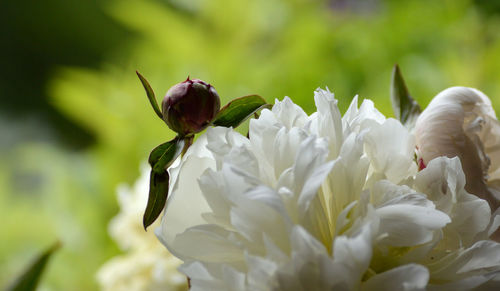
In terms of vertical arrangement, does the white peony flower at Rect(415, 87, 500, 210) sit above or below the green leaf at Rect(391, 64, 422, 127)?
below

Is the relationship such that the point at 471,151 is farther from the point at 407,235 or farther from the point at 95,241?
the point at 95,241

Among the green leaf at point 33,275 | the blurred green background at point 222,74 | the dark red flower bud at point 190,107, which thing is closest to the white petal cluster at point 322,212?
the dark red flower bud at point 190,107

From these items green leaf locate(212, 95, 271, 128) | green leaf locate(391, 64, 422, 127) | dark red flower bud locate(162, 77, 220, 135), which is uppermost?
dark red flower bud locate(162, 77, 220, 135)

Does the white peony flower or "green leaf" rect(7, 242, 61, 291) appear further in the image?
"green leaf" rect(7, 242, 61, 291)

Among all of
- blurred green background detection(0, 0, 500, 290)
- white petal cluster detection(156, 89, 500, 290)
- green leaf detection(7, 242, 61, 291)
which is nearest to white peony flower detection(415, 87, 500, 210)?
white petal cluster detection(156, 89, 500, 290)

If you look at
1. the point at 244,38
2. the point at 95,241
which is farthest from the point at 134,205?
the point at 244,38

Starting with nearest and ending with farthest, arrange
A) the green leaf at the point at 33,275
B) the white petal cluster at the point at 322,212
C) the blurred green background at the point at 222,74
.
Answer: the white petal cluster at the point at 322,212
the green leaf at the point at 33,275
the blurred green background at the point at 222,74

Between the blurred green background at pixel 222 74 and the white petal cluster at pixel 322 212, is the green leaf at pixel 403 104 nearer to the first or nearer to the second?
the white petal cluster at pixel 322 212

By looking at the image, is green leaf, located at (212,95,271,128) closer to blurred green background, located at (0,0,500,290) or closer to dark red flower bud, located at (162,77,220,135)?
dark red flower bud, located at (162,77,220,135)
